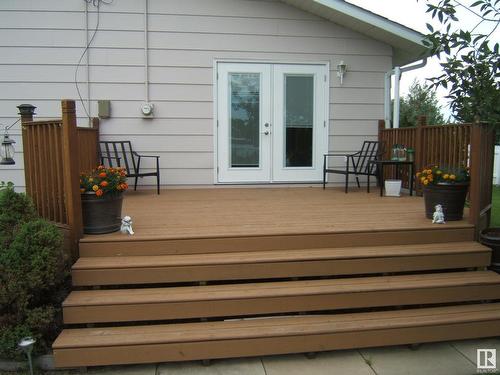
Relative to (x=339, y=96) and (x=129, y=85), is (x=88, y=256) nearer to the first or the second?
(x=129, y=85)

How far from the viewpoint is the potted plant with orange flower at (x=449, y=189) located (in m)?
3.92

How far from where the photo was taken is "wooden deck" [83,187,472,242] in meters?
3.61

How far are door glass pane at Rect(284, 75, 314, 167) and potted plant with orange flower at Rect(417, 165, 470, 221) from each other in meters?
2.56

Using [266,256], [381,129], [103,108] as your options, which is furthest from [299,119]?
[266,256]

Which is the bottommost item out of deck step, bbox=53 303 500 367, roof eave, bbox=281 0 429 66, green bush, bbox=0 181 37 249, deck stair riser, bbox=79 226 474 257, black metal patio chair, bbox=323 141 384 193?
deck step, bbox=53 303 500 367

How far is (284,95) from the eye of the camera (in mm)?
6289

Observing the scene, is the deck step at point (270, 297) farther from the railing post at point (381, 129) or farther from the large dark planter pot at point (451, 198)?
the railing post at point (381, 129)

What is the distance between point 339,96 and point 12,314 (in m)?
4.92

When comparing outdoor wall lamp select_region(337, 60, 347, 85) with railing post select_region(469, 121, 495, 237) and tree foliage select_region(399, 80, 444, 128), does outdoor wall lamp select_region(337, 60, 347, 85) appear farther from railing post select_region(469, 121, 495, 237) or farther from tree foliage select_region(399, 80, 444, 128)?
tree foliage select_region(399, 80, 444, 128)

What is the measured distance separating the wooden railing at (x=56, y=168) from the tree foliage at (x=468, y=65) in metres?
2.60

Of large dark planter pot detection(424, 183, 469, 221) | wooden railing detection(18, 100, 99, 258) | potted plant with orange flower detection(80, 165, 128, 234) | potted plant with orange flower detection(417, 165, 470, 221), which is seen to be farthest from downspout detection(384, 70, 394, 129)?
wooden railing detection(18, 100, 99, 258)

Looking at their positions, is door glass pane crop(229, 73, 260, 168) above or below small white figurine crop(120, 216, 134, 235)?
above

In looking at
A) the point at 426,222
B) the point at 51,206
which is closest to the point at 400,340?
the point at 426,222

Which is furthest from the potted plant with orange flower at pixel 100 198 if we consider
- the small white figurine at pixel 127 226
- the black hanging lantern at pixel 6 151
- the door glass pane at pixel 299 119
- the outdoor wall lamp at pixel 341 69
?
the outdoor wall lamp at pixel 341 69
